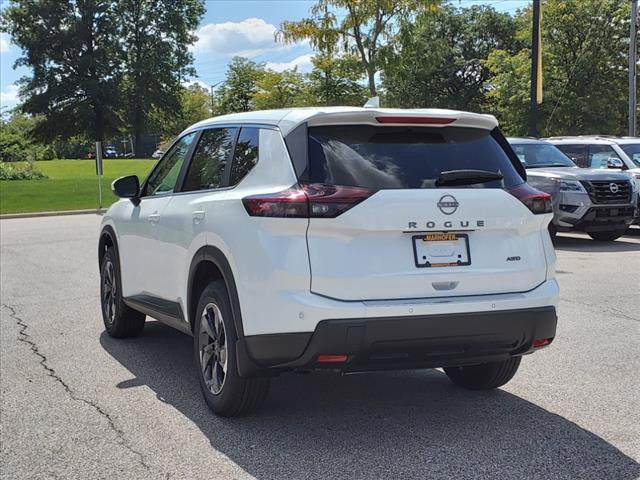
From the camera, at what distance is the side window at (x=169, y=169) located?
577 centimetres

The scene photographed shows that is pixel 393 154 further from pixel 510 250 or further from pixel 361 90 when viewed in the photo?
pixel 361 90

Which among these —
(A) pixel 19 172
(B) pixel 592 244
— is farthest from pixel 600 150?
(A) pixel 19 172

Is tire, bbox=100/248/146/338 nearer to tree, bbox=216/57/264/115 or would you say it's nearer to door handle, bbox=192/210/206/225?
door handle, bbox=192/210/206/225

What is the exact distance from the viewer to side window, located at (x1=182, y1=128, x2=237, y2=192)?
502cm

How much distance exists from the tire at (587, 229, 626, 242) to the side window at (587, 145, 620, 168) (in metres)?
1.62

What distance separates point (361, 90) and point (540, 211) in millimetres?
33309

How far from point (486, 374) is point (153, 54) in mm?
71124

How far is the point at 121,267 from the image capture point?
6656 millimetres

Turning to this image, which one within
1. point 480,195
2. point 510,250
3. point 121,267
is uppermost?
point 480,195

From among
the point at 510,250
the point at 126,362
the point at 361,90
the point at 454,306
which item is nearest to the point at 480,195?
the point at 510,250

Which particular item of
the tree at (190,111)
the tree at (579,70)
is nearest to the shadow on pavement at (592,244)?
the tree at (579,70)

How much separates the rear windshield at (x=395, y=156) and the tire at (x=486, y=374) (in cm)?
127

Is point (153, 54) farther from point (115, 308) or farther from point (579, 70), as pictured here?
point (115, 308)

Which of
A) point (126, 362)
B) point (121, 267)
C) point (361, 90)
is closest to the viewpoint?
point (126, 362)
